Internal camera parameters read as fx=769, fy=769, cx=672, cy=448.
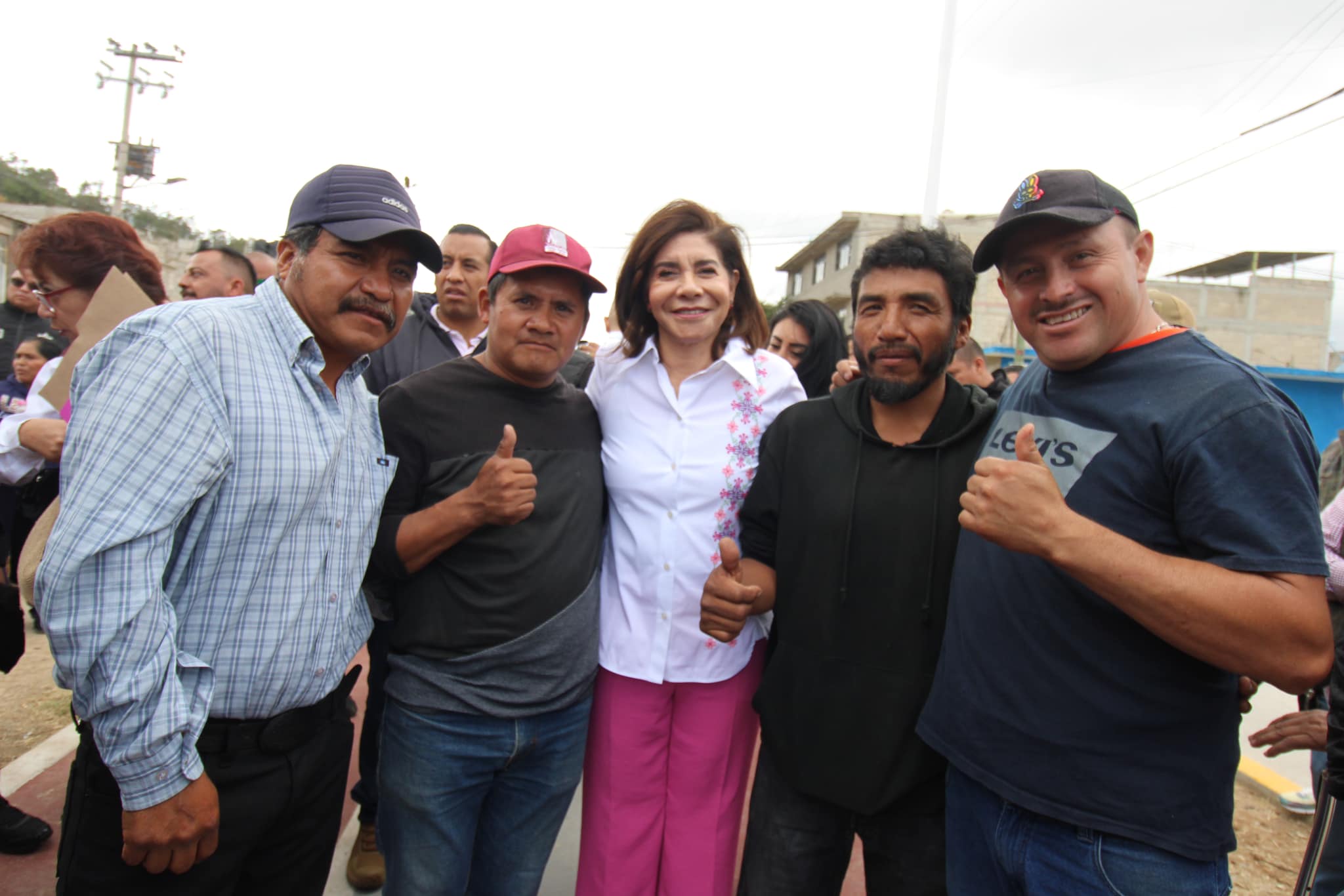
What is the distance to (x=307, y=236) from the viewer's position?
5.78 ft

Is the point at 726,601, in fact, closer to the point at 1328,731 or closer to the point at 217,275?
the point at 1328,731

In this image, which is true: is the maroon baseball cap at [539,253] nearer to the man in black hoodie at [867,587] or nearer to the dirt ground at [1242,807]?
the man in black hoodie at [867,587]

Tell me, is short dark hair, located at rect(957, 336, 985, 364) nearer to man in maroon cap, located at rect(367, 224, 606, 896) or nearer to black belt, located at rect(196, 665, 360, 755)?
man in maroon cap, located at rect(367, 224, 606, 896)

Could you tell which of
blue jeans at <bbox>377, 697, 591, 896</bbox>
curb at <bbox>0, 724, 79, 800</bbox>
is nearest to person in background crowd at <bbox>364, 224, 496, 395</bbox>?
blue jeans at <bbox>377, 697, 591, 896</bbox>

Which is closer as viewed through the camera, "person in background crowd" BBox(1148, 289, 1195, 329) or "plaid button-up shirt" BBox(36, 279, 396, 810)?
"plaid button-up shirt" BBox(36, 279, 396, 810)

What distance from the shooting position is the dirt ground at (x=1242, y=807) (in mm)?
3084

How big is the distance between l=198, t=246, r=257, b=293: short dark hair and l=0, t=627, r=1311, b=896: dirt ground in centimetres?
232

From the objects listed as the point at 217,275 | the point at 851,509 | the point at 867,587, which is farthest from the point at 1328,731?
the point at 217,275

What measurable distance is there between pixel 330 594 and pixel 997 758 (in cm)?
150

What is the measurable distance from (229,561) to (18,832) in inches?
85.0

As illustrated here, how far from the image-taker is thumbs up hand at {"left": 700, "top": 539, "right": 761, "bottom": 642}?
1.99 meters

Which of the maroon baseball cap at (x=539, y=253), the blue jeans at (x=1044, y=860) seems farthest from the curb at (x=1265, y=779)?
the maroon baseball cap at (x=539, y=253)

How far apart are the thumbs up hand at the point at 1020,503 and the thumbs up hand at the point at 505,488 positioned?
1.03 m

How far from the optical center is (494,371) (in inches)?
85.4
